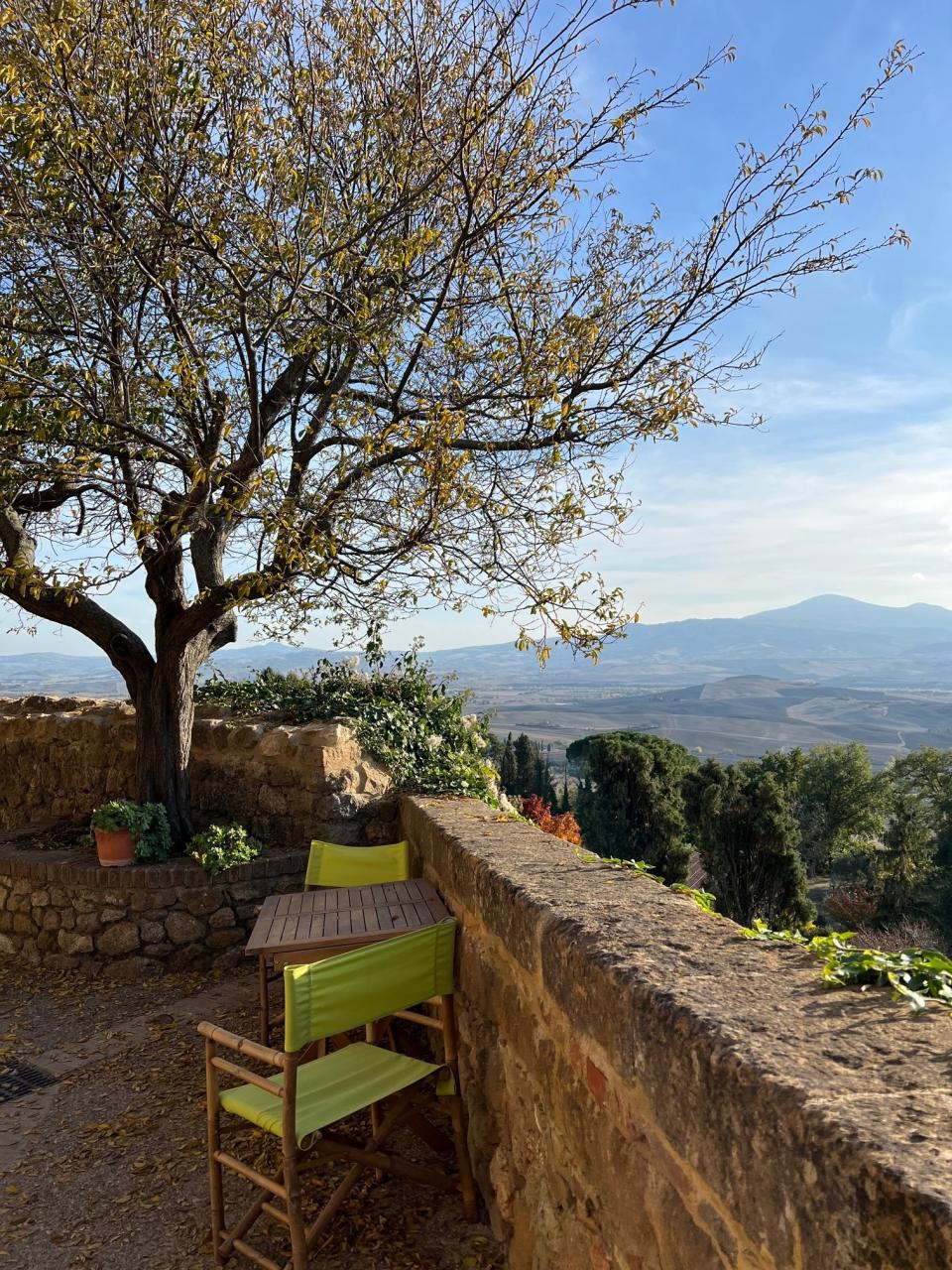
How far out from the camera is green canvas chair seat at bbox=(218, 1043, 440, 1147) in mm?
2426

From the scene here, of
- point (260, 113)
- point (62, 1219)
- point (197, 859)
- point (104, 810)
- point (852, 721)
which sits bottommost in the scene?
point (852, 721)

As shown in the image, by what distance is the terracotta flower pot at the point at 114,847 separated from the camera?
5.68 meters

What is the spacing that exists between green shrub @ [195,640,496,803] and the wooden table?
1.87m

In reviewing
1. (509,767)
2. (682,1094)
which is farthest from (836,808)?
(682,1094)

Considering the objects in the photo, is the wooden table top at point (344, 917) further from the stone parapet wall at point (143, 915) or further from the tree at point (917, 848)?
the tree at point (917, 848)

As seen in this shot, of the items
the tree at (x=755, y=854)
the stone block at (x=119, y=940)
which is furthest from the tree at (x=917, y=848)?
the stone block at (x=119, y=940)

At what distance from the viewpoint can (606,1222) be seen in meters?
1.74

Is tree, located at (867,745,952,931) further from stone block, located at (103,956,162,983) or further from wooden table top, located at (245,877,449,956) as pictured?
wooden table top, located at (245,877,449,956)

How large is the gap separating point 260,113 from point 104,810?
4.54 meters

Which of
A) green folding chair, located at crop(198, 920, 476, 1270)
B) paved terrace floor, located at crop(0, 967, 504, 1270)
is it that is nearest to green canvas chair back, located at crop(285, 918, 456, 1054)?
green folding chair, located at crop(198, 920, 476, 1270)

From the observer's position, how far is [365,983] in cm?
258

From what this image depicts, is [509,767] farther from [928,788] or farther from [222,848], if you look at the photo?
[222,848]

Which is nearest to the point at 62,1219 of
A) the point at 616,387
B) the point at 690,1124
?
the point at 690,1124

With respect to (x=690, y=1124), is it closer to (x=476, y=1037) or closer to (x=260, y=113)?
(x=476, y=1037)
